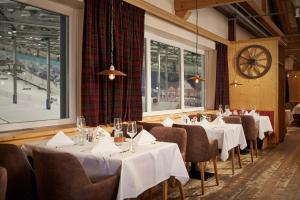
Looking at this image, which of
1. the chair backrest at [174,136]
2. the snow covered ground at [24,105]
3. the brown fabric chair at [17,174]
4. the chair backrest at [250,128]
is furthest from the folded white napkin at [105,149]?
the chair backrest at [250,128]

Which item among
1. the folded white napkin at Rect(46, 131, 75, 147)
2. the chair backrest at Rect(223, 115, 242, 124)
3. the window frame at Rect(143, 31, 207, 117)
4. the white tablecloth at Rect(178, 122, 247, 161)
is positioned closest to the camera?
the folded white napkin at Rect(46, 131, 75, 147)

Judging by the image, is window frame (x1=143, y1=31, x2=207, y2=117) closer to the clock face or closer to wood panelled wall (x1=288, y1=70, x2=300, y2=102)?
the clock face

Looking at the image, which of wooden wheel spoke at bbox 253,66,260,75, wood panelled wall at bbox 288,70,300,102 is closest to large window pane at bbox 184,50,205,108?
wooden wheel spoke at bbox 253,66,260,75

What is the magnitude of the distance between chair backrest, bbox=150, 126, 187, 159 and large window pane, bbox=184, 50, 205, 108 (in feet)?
10.9

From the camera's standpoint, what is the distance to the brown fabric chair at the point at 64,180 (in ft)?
6.55

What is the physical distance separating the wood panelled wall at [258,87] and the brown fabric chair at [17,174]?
5.85 m

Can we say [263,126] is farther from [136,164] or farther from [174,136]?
[136,164]

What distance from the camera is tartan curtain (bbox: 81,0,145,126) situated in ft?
11.6

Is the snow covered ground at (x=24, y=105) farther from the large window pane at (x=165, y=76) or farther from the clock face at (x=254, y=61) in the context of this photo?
A: the clock face at (x=254, y=61)

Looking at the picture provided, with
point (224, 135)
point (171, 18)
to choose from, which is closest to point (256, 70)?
point (171, 18)

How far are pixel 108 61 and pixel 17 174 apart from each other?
1.92m

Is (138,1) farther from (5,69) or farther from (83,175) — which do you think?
(83,175)

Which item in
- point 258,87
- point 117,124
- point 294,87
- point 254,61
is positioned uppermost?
point 254,61

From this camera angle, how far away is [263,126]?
245 inches
